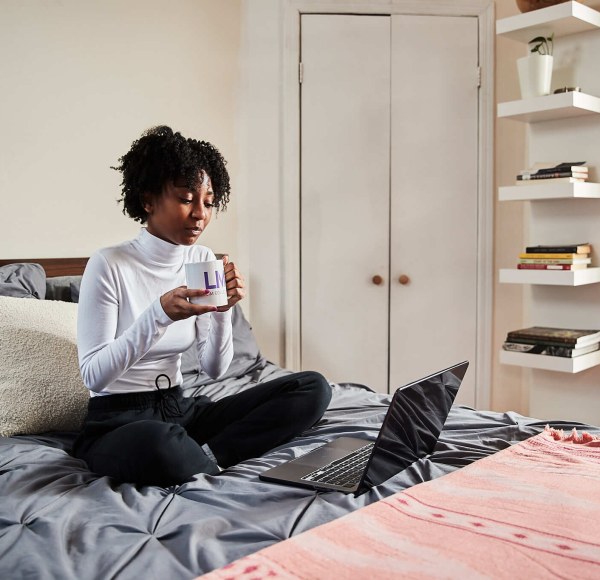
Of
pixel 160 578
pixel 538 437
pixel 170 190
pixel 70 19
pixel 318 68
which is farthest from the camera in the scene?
pixel 318 68

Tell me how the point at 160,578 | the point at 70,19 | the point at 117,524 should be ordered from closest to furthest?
the point at 160,578 → the point at 117,524 → the point at 70,19

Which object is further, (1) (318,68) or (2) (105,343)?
(1) (318,68)

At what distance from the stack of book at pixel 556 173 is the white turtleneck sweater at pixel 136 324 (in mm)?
1526

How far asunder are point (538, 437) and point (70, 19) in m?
2.17

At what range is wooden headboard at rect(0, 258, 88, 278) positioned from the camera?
8.59 ft

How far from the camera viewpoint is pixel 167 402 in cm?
178

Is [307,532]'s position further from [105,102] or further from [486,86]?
[486,86]

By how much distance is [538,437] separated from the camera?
63.7 inches

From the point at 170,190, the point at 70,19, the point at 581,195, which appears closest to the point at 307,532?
the point at 170,190

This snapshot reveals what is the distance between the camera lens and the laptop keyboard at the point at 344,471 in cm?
139

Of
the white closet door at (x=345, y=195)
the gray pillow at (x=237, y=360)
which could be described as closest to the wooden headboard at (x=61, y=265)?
the gray pillow at (x=237, y=360)

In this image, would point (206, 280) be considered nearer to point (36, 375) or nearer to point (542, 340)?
point (36, 375)

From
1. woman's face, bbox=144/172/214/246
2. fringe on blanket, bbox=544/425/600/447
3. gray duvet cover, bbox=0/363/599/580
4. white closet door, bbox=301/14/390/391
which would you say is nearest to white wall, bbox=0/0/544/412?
white closet door, bbox=301/14/390/391

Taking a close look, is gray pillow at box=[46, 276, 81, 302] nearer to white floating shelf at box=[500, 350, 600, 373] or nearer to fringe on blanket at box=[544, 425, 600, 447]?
fringe on blanket at box=[544, 425, 600, 447]
